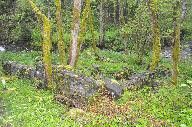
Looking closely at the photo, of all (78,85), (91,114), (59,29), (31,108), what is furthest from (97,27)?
(91,114)

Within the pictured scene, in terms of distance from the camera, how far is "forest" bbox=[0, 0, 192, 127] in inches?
667

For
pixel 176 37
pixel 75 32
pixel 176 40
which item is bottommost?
pixel 176 40

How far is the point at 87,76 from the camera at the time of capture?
2311 centimetres

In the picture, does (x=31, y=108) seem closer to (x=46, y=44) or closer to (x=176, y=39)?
(x=46, y=44)

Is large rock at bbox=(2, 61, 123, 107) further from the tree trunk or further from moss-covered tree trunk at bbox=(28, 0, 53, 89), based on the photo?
the tree trunk

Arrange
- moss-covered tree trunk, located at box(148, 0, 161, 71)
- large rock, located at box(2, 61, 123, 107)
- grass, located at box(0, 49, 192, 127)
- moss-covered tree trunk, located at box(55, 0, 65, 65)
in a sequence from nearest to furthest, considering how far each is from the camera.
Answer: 1. grass, located at box(0, 49, 192, 127)
2. large rock, located at box(2, 61, 123, 107)
3. moss-covered tree trunk, located at box(55, 0, 65, 65)
4. moss-covered tree trunk, located at box(148, 0, 161, 71)

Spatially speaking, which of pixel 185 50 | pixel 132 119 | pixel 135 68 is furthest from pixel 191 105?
pixel 185 50

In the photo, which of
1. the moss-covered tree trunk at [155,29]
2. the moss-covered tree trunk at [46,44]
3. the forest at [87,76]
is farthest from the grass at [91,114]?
the moss-covered tree trunk at [155,29]

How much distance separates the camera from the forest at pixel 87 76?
1695 cm

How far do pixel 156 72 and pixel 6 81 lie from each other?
1121cm

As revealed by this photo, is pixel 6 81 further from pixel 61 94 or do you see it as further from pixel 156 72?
pixel 156 72

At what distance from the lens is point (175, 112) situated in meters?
16.8

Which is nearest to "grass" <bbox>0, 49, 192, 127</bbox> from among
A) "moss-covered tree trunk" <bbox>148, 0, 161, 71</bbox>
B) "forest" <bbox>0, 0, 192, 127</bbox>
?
"forest" <bbox>0, 0, 192, 127</bbox>

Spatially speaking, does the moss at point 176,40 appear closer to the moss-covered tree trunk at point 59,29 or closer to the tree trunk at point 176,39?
the tree trunk at point 176,39
